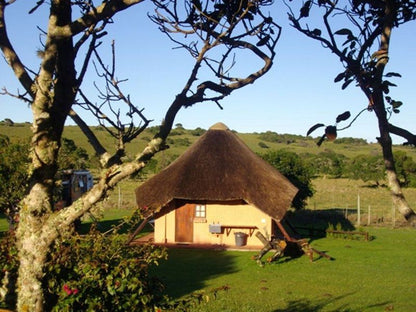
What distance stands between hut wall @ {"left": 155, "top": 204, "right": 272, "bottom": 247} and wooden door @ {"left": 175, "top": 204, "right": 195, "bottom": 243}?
0.13 meters

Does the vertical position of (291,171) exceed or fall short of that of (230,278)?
it exceeds it

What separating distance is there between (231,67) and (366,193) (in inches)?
1960

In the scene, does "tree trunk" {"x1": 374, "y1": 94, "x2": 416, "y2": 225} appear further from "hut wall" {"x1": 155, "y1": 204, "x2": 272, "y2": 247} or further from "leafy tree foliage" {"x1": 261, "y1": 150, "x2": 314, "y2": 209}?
"leafy tree foliage" {"x1": 261, "y1": 150, "x2": 314, "y2": 209}

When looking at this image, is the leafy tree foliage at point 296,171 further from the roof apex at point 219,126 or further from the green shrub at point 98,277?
the green shrub at point 98,277

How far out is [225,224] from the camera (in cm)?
2097

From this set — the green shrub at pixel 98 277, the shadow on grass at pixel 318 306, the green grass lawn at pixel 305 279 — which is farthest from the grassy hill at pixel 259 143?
the green shrub at pixel 98 277

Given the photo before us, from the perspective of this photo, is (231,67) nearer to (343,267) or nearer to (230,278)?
(230,278)

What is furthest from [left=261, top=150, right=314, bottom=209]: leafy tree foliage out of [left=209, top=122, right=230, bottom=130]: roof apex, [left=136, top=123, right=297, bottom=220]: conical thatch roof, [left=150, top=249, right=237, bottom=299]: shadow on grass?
[left=150, top=249, right=237, bottom=299]: shadow on grass

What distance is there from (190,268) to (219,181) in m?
5.21

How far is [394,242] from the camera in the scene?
22.7 m

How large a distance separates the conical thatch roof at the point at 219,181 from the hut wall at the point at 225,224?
0.67 meters

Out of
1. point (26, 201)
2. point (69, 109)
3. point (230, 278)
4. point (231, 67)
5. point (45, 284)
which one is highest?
point (231, 67)

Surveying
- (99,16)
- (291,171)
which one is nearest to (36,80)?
(99,16)

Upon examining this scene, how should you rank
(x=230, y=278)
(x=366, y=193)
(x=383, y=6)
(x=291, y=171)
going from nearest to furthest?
(x=383, y=6) < (x=230, y=278) < (x=291, y=171) < (x=366, y=193)
